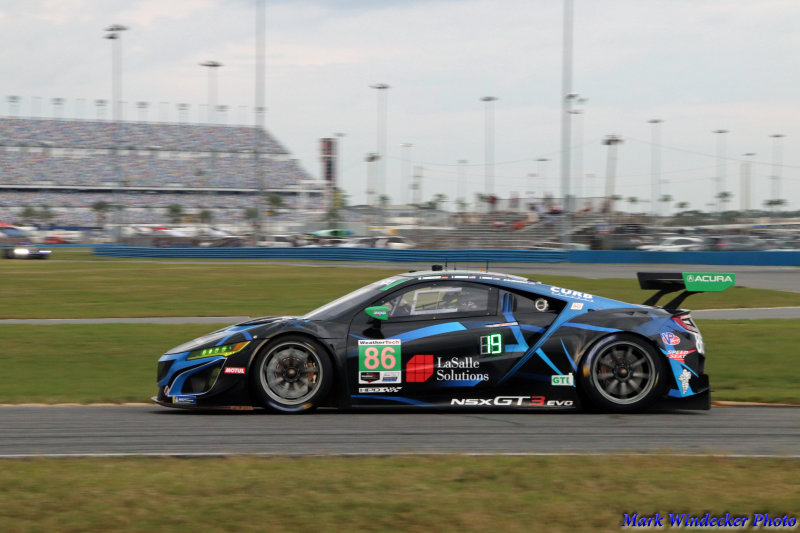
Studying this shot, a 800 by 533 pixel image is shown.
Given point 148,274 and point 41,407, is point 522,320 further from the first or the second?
point 148,274

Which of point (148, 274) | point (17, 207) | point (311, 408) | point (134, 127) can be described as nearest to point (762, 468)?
point (311, 408)

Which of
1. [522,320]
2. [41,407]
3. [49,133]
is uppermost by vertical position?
[49,133]

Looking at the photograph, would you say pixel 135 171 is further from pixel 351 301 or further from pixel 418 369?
pixel 418 369

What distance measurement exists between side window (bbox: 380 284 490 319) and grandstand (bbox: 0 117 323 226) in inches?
2712

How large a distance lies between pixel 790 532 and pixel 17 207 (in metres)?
80.0

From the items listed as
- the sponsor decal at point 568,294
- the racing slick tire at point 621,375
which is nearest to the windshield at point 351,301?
the sponsor decal at point 568,294

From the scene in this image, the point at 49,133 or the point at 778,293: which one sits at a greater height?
the point at 49,133

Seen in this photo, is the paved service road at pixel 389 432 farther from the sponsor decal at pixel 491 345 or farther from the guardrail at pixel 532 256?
the guardrail at pixel 532 256

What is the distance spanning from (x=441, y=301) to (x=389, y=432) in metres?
1.41

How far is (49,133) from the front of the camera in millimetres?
82000

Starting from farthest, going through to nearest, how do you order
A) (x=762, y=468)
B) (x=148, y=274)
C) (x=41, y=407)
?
(x=148, y=274), (x=41, y=407), (x=762, y=468)

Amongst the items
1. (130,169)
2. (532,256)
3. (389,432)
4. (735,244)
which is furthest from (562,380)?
(130,169)

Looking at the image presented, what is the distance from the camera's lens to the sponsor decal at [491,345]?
23.4 ft

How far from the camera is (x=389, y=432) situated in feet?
20.6
